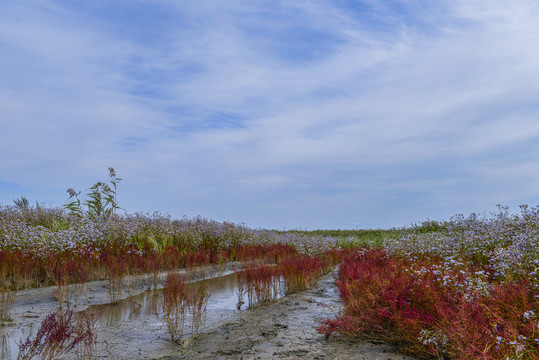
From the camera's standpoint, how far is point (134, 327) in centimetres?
588

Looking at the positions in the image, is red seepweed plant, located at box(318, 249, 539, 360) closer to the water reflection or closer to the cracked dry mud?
the cracked dry mud

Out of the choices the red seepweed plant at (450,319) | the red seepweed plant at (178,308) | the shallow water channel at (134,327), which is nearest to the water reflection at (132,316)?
the shallow water channel at (134,327)

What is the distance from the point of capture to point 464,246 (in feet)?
31.6

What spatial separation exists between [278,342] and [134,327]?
2499 millimetres

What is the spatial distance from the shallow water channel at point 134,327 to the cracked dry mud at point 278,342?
1.30 ft

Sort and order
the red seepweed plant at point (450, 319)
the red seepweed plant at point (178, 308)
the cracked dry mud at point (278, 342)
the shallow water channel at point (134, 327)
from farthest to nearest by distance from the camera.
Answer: the red seepweed plant at point (178, 308)
the shallow water channel at point (134, 327)
the cracked dry mud at point (278, 342)
the red seepweed plant at point (450, 319)

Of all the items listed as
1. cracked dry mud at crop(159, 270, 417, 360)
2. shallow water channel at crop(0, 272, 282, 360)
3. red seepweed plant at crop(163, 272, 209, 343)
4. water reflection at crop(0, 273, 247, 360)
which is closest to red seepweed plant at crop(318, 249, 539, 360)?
cracked dry mud at crop(159, 270, 417, 360)

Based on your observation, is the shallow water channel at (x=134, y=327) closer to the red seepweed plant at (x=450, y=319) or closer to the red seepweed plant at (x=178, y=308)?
the red seepweed plant at (x=178, y=308)

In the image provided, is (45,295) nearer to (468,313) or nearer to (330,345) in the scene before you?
(330,345)

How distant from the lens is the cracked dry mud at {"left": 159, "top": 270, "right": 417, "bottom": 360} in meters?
4.32

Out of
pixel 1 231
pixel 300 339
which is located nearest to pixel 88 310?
pixel 300 339

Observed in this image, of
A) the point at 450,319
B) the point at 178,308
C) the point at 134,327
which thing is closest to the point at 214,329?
the point at 178,308

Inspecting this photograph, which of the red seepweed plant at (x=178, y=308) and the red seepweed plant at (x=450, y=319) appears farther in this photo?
the red seepweed plant at (x=178, y=308)

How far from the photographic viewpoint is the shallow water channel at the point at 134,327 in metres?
4.97
